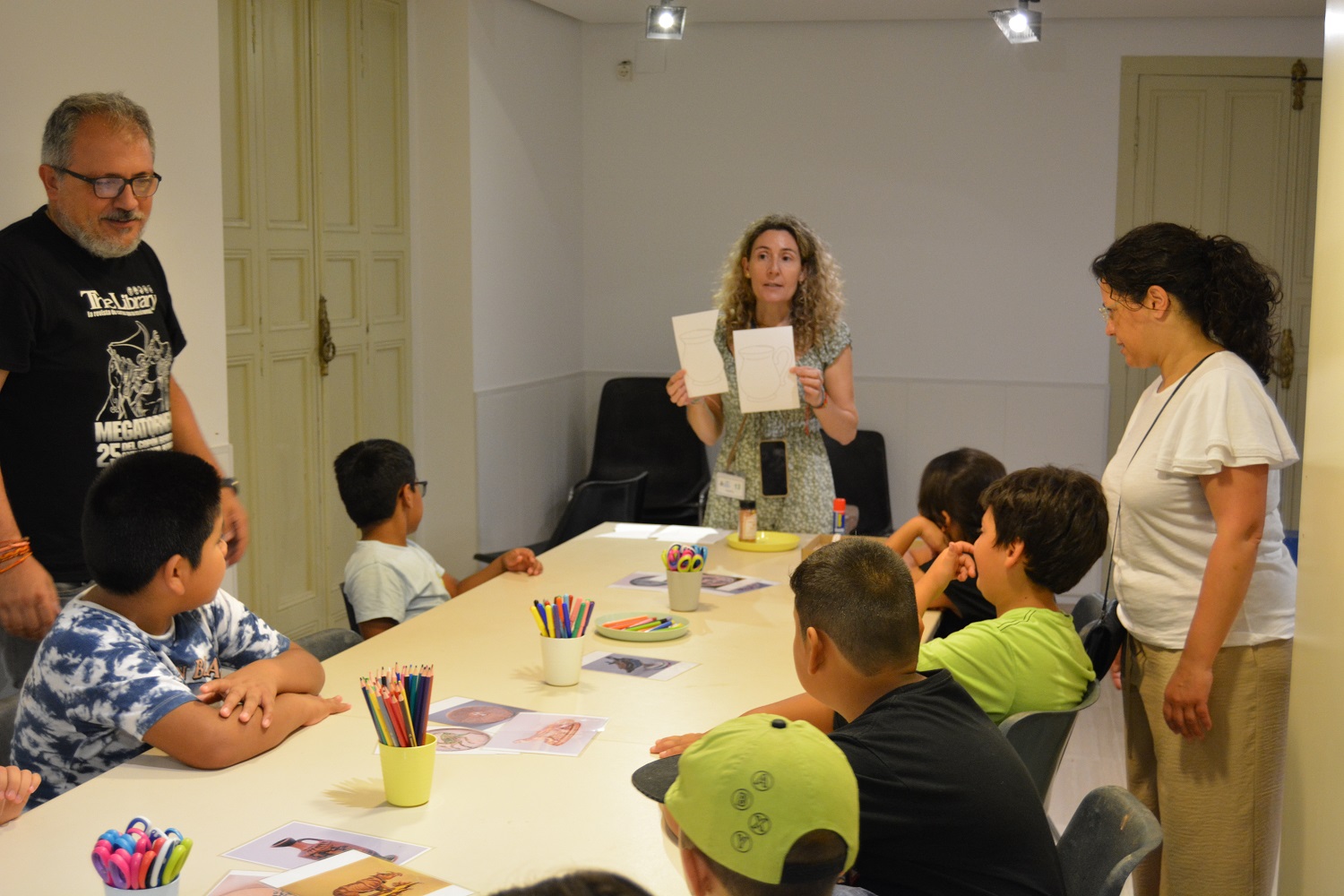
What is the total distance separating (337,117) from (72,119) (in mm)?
2383

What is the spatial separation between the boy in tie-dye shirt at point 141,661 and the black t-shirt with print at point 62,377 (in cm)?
64

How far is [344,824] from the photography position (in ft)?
5.65

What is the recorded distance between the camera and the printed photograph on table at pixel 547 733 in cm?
202

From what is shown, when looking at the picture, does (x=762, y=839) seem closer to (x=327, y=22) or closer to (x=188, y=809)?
(x=188, y=809)

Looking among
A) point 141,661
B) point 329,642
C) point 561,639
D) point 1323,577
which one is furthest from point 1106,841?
point 329,642

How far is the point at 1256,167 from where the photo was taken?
5785 mm

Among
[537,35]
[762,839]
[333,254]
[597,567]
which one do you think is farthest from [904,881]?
[537,35]

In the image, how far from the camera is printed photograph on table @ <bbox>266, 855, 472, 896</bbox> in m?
1.50

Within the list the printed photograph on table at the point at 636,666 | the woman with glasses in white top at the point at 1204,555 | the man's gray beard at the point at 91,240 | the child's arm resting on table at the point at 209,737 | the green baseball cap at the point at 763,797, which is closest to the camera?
the green baseball cap at the point at 763,797

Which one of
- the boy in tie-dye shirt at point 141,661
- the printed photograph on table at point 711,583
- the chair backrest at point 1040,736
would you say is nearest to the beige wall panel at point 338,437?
the printed photograph on table at point 711,583

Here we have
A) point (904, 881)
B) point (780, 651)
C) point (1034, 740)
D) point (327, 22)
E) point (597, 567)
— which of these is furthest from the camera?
point (327, 22)

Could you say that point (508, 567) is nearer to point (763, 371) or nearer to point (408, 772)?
point (763, 371)

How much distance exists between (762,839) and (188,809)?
991 mm

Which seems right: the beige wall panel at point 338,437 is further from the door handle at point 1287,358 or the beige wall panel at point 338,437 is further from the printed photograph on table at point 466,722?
the door handle at point 1287,358
